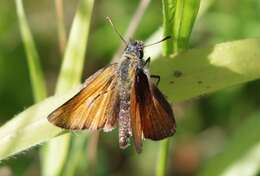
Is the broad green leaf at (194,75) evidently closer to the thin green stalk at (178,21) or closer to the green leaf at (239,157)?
the thin green stalk at (178,21)

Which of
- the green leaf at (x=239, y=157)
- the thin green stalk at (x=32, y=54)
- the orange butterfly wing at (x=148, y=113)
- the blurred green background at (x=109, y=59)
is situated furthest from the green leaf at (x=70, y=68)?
the blurred green background at (x=109, y=59)

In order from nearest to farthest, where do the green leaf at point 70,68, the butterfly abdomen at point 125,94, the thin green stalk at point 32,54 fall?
the butterfly abdomen at point 125,94, the green leaf at point 70,68, the thin green stalk at point 32,54


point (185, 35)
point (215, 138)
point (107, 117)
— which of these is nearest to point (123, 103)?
point (107, 117)

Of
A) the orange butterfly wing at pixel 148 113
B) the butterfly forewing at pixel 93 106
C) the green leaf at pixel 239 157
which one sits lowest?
the green leaf at pixel 239 157

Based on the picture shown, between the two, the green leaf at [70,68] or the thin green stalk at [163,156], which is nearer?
the thin green stalk at [163,156]

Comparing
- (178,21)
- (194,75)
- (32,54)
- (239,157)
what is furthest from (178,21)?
(239,157)

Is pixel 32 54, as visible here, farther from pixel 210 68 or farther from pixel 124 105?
pixel 210 68

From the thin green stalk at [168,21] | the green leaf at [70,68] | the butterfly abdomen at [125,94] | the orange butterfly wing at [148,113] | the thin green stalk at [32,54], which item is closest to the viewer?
the thin green stalk at [168,21]

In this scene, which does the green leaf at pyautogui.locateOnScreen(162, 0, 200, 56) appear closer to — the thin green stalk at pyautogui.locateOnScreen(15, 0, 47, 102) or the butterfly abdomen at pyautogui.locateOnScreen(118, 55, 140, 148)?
the butterfly abdomen at pyautogui.locateOnScreen(118, 55, 140, 148)
